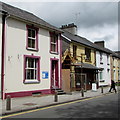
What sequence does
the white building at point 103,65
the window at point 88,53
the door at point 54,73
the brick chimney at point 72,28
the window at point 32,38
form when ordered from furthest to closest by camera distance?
the white building at point 103,65 < the brick chimney at point 72,28 < the window at point 88,53 < the door at point 54,73 < the window at point 32,38

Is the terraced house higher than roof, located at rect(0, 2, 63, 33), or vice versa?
roof, located at rect(0, 2, 63, 33)

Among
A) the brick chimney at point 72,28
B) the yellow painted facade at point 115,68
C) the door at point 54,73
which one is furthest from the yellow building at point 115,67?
the door at point 54,73

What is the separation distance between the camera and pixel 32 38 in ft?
53.6

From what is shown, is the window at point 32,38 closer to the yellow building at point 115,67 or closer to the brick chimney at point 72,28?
the brick chimney at point 72,28

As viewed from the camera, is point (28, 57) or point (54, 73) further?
point (54, 73)

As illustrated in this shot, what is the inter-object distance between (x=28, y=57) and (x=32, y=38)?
1768 millimetres

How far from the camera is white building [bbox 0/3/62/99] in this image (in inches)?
554

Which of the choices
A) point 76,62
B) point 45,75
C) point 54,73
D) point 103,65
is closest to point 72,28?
point 76,62

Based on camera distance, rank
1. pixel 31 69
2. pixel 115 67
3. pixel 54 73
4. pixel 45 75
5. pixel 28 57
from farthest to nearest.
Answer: pixel 115 67 → pixel 54 73 → pixel 45 75 → pixel 31 69 → pixel 28 57

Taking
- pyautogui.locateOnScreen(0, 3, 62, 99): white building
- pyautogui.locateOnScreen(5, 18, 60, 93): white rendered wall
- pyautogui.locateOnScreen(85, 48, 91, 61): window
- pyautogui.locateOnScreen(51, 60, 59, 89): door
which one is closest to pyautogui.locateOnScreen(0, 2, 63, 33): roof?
pyautogui.locateOnScreen(0, 3, 62, 99): white building

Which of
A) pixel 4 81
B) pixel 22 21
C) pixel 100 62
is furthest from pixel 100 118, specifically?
pixel 100 62

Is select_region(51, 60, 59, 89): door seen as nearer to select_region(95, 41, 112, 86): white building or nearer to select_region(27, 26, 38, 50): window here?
select_region(27, 26, 38, 50): window

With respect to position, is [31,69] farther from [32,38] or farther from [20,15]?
[20,15]

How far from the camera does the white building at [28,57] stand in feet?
46.2
